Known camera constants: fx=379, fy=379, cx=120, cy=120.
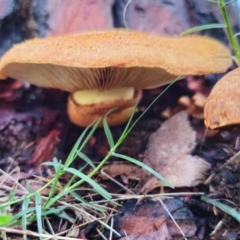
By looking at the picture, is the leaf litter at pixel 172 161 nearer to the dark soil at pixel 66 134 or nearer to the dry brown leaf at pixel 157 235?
the dark soil at pixel 66 134

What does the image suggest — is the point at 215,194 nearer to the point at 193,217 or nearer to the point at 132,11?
the point at 193,217

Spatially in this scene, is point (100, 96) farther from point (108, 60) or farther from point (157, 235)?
point (157, 235)

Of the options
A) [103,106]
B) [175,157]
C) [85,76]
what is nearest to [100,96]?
[103,106]

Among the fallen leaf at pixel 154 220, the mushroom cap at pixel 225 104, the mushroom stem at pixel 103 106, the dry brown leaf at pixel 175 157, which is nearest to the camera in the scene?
the mushroom cap at pixel 225 104

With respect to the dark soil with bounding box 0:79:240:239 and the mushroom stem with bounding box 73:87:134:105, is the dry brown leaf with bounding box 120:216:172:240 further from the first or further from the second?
the mushroom stem with bounding box 73:87:134:105

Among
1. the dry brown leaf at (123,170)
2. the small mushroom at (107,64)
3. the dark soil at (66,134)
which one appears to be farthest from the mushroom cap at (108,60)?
the dry brown leaf at (123,170)

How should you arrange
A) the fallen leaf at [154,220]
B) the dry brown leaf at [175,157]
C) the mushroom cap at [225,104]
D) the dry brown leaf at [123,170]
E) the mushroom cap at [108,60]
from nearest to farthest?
1. the mushroom cap at [225,104]
2. the fallen leaf at [154,220]
3. the mushroom cap at [108,60]
4. the dry brown leaf at [175,157]
5. the dry brown leaf at [123,170]

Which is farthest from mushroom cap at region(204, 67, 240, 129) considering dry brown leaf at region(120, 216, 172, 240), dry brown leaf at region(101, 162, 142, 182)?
dry brown leaf at region(101, 162, 142, 182)
